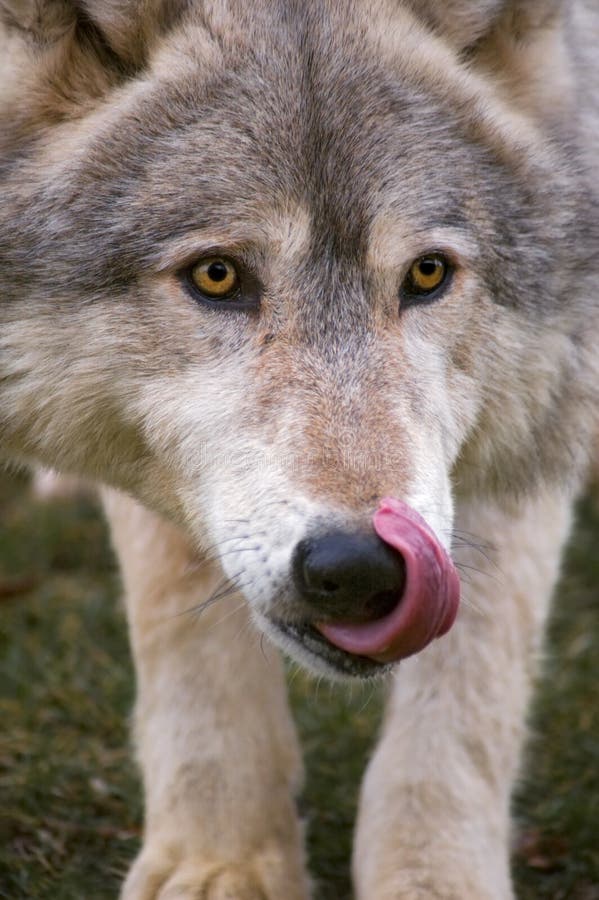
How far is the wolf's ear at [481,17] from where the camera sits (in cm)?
370

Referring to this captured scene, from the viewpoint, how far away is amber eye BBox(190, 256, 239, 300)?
330cm

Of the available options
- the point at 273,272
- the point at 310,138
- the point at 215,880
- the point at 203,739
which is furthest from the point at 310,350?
the point at 215,880

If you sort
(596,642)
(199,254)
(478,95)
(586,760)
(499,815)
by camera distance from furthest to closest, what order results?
(596,642) < (586,760) < (499,815) < (478,95) < (199,254)


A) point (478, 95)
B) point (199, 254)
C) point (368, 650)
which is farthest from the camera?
point (478, 95)

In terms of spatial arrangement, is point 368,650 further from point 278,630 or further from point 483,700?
point 483,700

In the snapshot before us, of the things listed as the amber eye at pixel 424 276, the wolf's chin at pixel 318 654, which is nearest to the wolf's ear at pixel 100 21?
the amber eye at pixel 424 276

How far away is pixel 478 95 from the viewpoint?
3.64 meters

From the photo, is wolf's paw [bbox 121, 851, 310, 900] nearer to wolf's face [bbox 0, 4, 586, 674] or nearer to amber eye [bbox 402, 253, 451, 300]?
wolf's face [bbox 0, 4, 586, 674]

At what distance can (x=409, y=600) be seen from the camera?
9.52 feet

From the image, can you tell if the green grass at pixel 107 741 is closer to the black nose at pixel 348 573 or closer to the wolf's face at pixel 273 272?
the wolf's face at pixel 273 272

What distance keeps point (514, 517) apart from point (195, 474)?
1.17m

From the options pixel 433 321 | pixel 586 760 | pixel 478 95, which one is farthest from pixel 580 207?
pixel 586 760

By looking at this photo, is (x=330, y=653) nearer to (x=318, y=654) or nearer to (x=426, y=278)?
(x=318, y=654)

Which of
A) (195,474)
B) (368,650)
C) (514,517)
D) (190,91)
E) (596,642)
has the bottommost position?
(596,642)
